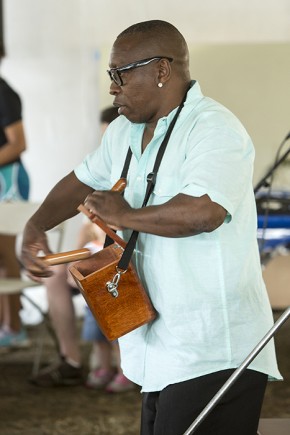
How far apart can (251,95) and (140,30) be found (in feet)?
7.12

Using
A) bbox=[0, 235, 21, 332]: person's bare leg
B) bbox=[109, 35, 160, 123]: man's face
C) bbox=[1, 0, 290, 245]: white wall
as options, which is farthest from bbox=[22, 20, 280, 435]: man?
bbox=[1, 0, 290, 245]: white wall

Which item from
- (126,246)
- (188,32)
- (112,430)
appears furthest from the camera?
(188,32)

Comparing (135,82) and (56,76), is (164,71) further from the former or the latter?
(56,76)

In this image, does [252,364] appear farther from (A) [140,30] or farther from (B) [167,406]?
(A) [140,30]

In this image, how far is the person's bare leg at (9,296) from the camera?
16.0 ft

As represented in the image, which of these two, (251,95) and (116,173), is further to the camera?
(251,95)

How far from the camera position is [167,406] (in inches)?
75.9

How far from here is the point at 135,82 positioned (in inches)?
74.0

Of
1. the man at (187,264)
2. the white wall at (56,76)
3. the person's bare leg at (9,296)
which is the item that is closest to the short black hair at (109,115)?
the person's bare leg at (9,296)

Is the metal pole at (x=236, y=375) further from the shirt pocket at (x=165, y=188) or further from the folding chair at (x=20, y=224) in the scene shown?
the folding chair at (x=20, y=224)

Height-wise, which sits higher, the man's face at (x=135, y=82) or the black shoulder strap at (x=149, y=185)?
the man's face at (x=135, y=82)

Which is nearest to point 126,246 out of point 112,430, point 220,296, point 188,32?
point 220,296

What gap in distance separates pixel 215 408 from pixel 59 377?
2526mm

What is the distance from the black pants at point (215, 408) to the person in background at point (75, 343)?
2.26 metres
